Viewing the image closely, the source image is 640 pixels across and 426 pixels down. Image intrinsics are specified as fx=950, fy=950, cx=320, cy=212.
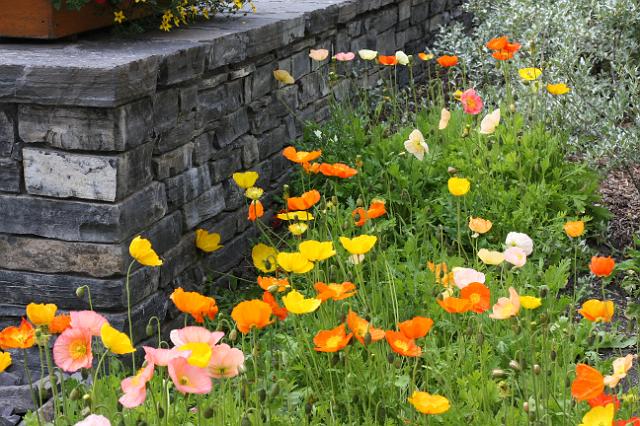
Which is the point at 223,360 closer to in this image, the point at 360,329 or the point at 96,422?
the point at 96,422

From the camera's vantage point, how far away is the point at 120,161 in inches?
112

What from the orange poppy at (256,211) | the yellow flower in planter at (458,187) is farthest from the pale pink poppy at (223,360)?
the orange poppy at (256,211)

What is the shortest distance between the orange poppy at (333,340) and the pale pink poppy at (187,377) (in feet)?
1.09

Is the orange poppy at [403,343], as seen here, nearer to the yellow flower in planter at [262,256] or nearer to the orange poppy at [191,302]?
the orange poppy at [191,302]

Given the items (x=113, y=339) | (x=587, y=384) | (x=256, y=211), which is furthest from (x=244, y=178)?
(x=587, y=384)

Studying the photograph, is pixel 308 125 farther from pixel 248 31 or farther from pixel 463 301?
pixel 463 301

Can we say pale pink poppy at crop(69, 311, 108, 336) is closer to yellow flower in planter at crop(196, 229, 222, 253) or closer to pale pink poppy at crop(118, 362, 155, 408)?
pale pink poppy at crop(118, 362, 155, 408)

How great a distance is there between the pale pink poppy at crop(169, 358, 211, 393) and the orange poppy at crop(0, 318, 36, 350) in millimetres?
436

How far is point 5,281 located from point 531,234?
199cm

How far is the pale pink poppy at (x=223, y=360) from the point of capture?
1.88m

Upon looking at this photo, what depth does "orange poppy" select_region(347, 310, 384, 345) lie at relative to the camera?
212 centimetres

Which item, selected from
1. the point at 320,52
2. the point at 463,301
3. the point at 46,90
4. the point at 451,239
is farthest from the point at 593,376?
the point at 320,52

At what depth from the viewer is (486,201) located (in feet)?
12.9

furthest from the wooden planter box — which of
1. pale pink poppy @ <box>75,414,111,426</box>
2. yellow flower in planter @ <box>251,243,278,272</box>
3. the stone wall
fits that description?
pale pink poppy @ <box>75,414,111,426</box>
